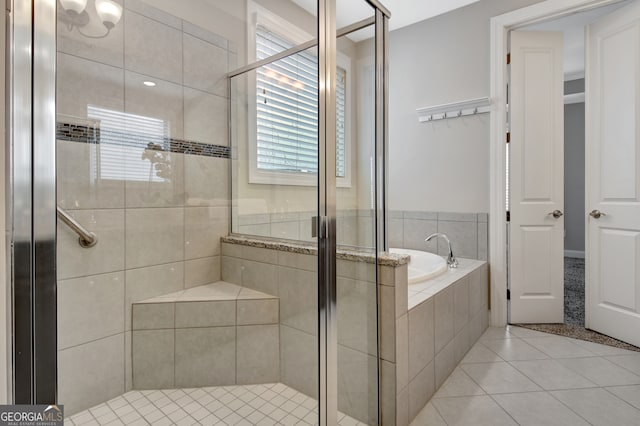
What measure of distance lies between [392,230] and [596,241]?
5.04 feet

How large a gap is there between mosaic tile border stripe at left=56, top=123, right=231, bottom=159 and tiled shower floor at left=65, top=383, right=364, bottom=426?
0.99 metres

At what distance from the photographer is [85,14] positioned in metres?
1.20

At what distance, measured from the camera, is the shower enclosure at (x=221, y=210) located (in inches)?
49.3

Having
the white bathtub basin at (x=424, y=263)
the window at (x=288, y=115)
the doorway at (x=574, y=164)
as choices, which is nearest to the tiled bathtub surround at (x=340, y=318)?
the window at (x=288, y=115)

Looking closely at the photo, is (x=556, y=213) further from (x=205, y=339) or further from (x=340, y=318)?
(x=205, y=339)

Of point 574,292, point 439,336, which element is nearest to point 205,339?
point 439,336

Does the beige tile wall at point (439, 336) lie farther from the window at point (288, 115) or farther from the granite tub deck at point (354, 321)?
the window at point (288, 115)

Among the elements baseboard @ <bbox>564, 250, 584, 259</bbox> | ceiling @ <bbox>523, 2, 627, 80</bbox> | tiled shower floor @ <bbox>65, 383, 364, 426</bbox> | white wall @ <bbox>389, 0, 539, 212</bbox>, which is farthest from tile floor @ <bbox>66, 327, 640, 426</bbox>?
baseboard @ <bbox>564, 250, 584, 259</bbox>

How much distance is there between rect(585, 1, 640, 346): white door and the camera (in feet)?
7.22

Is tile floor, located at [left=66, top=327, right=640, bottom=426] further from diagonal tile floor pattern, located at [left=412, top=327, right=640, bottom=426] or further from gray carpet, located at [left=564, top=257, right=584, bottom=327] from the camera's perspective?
gray carpet, located at [left=564, top=257, right=584, bottom=327]

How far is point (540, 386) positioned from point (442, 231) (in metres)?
1.36

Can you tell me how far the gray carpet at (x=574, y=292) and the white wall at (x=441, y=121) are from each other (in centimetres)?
117

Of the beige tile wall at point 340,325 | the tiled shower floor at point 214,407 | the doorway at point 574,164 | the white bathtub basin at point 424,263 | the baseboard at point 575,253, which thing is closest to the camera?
the tiled shower floor at point 214,407

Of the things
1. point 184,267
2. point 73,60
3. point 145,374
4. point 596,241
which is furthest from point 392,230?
point 73,60
